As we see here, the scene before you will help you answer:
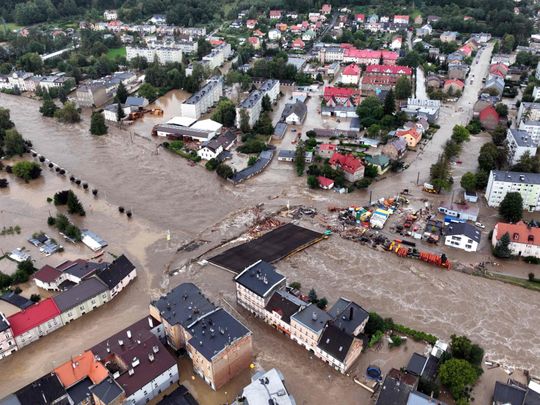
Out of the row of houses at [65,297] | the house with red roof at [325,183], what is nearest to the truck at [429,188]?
the house with red roof at [325,183]

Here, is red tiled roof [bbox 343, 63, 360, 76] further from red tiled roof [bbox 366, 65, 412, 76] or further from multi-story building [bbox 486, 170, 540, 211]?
multi-story building [bbox 486, 170, 540, 211]

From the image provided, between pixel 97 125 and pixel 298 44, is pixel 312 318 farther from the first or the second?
pixel 298 44

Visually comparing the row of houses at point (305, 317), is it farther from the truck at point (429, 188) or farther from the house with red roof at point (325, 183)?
the truck at point (429, 188)

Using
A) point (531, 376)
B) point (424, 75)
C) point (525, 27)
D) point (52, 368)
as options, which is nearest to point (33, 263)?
point (52, 368)

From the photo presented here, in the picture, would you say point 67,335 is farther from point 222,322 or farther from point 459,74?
point 459,74

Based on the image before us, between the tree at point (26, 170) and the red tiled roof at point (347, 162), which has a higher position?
the red tiled roof at point (347, 162)
